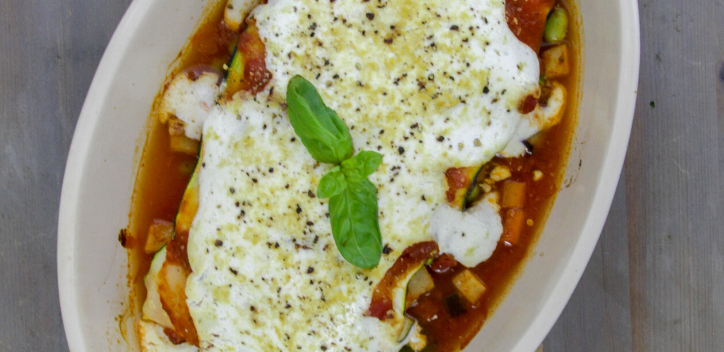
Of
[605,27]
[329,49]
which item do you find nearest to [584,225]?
[605,27]

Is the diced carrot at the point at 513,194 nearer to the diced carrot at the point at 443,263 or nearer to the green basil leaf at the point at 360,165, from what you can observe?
the diced carrot at the point at 443,263

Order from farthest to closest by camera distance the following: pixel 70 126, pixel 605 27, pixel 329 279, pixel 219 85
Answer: pixel 70 126 → pixel 219 85 → pixel 605 27 → pixel 329 279

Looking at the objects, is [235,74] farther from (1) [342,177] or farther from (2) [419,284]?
(2) [419,284]

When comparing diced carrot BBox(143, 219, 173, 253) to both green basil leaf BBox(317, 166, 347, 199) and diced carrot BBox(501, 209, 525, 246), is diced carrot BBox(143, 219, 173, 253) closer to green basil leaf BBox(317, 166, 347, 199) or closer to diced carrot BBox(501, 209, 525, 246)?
green basil leaf BBox(317, 166, 347, 199)

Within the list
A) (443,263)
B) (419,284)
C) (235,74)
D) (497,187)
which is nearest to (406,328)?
(419,284)

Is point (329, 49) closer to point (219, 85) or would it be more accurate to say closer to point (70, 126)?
Answer: point (219, 85)

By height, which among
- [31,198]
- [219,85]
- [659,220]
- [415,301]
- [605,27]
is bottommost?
[659,220]
